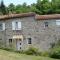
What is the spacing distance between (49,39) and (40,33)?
5.24 ft

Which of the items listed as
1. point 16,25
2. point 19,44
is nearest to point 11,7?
point 16,25

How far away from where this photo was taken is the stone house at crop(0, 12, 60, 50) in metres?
40.7

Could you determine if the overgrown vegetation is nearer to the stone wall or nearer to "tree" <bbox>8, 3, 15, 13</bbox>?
"tree" <bbox>8, 3, 15, 13</bbox>

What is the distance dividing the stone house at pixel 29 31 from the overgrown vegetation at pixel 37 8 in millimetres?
15472

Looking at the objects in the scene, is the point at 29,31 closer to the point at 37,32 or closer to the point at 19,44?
the point at 37,32

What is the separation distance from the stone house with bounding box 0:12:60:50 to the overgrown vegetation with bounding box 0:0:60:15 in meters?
15.5

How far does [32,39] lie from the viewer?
137ft

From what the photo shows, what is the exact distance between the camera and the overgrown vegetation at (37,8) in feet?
190

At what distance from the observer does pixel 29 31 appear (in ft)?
138

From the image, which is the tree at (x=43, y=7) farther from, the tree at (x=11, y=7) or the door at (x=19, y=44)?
the door at (x=19, y=44)

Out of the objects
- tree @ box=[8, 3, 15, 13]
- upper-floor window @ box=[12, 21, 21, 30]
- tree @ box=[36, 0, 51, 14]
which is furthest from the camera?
tree @ box=[8, 3, 15, 13]

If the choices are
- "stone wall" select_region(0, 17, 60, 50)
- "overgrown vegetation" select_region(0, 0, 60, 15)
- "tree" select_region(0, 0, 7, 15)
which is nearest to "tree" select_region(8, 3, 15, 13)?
"overgrown vegetation" select_region(0, 0, 60, 15)

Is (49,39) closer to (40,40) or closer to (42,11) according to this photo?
(40,40)

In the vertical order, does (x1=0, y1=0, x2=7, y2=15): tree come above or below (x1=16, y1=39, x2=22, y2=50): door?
above
